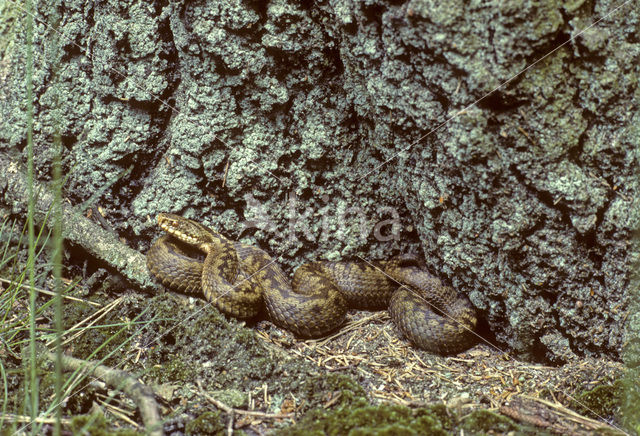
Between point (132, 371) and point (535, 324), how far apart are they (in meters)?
3.09

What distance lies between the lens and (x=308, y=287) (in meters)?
4.93

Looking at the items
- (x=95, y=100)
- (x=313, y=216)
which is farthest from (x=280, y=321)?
(x=95, y=100)

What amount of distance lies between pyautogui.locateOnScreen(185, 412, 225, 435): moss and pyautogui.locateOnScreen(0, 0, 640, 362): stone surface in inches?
58.8

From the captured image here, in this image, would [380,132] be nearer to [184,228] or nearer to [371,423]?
[184,228]

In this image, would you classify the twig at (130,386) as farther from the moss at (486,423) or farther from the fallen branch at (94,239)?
the moss at (486,423)

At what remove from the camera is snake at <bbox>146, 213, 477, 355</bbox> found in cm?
443

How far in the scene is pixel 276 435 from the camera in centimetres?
299

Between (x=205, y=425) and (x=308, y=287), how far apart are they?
6.59 ft

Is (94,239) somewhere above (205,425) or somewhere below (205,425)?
above

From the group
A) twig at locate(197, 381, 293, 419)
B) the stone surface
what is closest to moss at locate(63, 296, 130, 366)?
the stone surface

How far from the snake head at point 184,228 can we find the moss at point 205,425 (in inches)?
83.4

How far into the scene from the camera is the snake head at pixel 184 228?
483cm

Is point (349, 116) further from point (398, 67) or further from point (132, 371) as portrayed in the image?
point (132, 371)

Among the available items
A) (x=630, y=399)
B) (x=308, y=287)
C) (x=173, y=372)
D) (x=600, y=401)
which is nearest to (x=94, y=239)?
(x=173, y=372)
